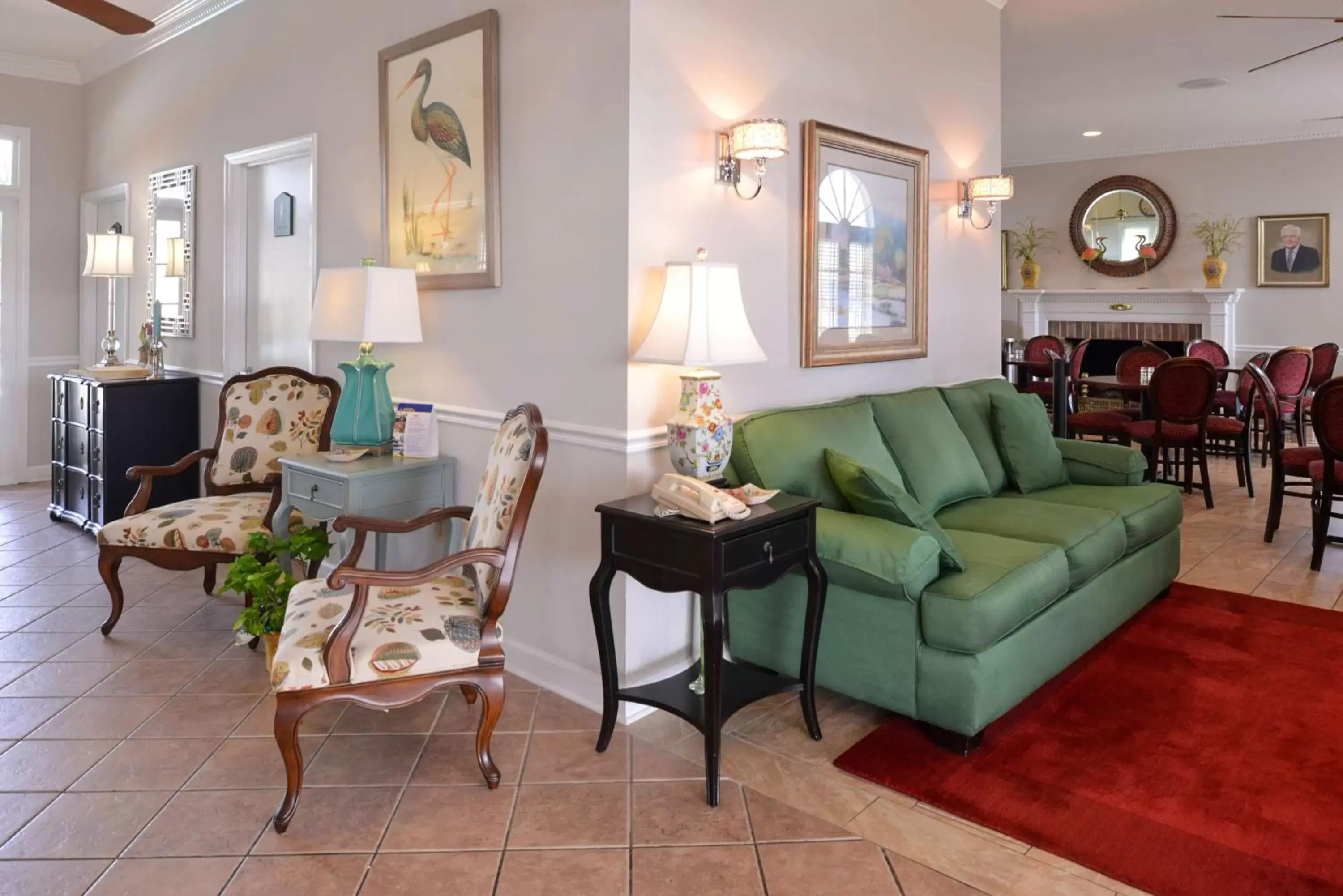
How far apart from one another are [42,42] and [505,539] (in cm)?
556

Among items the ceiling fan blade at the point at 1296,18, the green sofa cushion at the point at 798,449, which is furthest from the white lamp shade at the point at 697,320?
the ceiling fan blade at the point at 1296,18

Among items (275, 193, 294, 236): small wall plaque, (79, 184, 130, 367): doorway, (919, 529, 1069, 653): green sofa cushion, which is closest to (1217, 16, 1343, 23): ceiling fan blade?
(919, 529, 1069, 653): green sofa cushion

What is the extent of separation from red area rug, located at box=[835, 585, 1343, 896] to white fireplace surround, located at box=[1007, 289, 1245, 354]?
6273 millimetres

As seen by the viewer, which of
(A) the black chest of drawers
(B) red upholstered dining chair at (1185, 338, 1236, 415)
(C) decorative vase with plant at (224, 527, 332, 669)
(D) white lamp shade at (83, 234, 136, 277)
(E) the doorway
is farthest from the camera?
(B) red upholstered dining chair at (1185, 338, 1236, 415)

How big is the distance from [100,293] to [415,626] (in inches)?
215

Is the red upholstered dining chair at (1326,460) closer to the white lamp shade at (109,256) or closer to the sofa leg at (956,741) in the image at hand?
the sofa leg at (956,741)

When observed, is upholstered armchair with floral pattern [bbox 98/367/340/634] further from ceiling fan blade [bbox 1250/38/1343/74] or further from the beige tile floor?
ceiling fan blade [bbox 1250/38/1343/74]

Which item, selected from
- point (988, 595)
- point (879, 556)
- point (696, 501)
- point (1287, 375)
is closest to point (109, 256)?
point (696, 501)

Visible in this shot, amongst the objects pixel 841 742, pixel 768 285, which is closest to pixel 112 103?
pixel 768 285

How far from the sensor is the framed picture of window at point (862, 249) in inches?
148

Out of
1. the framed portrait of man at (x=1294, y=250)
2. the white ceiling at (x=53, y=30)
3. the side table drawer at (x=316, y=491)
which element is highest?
the white ceiling at (x=53, y=30)

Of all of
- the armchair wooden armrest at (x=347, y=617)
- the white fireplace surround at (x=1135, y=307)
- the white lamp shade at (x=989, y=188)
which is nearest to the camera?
the armchair wooden armrest at (x=347, y=617)

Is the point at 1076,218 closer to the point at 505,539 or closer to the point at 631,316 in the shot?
the point at 631,316

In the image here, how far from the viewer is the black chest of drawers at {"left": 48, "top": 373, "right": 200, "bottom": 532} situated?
520cm
